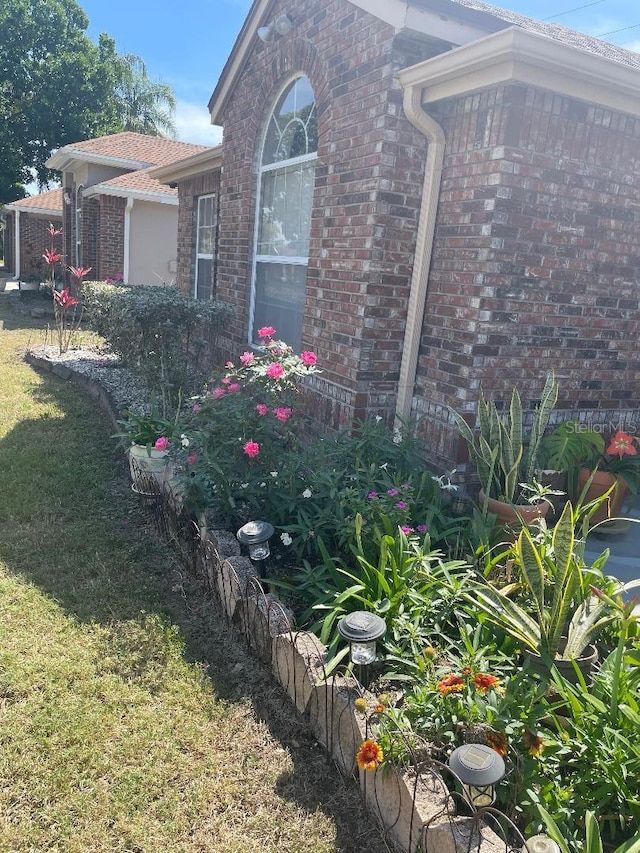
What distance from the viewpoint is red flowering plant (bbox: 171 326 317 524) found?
4055 mm

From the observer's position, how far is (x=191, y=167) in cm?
927

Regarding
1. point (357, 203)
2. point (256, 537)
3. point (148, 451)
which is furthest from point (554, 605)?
point (357, 203)

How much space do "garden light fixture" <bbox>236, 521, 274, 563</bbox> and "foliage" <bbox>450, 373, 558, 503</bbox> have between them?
1419 millimetres

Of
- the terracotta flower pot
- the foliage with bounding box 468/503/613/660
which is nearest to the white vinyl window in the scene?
the terracotta flower pot

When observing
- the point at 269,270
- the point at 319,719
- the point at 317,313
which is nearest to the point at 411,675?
the point at 319,719

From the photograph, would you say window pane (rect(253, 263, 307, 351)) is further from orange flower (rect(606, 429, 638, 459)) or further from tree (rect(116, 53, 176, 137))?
tree (rect(116, 53, 176, 137))

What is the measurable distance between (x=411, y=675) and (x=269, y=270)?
5.14 meters

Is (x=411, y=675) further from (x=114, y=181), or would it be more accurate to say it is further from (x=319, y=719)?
(x=114, y=181)

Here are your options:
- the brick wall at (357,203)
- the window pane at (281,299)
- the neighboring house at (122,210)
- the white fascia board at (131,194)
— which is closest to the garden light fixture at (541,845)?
the brick wall at (357,203)

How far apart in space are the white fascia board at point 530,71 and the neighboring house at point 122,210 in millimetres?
11944

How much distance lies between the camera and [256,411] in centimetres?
431

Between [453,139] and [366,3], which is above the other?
[366,3]

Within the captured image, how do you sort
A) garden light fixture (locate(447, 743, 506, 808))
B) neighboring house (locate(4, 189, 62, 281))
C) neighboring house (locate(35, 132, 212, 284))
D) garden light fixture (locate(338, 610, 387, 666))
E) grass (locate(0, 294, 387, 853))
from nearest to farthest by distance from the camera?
garden light fixture (locate(447, 743, 506, 808))
grass (locate(0, 294, 387, 853))
garden light fixture (locate(338, 610, 387, 666))
neighboring house (locate(35, 132, 212, 284))
neighboring house (locate(4, 189, 62, 281))

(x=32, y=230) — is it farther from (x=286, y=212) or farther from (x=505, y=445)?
(x=505, y=445)
